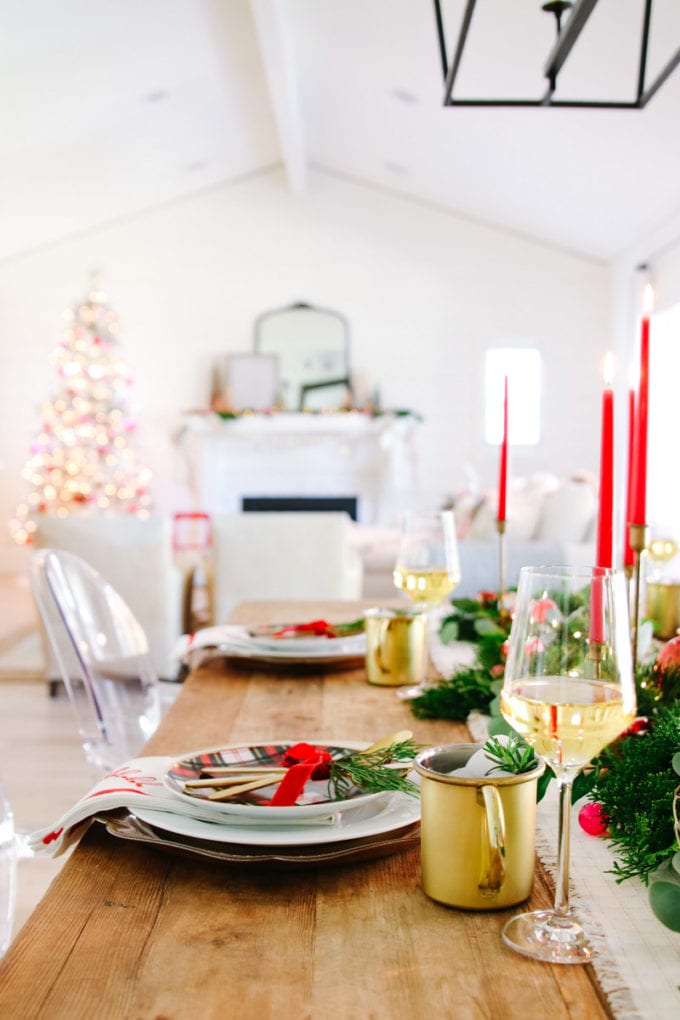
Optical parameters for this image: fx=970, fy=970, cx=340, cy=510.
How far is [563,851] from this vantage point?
600mm

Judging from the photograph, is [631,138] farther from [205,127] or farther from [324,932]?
[324,932]

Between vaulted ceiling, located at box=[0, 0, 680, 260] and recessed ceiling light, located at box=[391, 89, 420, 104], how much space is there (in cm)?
1

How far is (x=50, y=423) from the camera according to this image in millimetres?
7766

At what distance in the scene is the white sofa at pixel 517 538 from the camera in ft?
12.7

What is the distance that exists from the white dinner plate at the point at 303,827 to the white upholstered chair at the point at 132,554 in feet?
9.95

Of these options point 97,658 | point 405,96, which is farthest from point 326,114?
point 97,658

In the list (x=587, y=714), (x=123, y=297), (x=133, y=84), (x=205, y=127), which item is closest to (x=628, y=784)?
(x=587, y=714)

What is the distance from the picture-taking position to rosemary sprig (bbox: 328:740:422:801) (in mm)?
800

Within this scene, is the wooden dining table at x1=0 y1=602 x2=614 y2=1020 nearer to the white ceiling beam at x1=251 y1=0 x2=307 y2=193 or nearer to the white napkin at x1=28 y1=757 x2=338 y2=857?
the white napkin at x1=28 y1=757 x2=338 y2=857

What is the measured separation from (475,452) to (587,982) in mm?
7862

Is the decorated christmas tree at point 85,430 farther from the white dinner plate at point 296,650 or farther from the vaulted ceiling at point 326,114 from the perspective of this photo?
the white dinner plate at point 296,650

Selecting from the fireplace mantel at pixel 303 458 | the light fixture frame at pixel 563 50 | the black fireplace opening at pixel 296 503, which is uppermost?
the light fixture frame at pixel 563 50

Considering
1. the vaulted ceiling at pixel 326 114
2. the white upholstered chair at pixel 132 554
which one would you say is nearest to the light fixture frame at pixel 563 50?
the white upholstered chair at pixel 132 554

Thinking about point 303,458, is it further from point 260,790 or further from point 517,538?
point 260,790
